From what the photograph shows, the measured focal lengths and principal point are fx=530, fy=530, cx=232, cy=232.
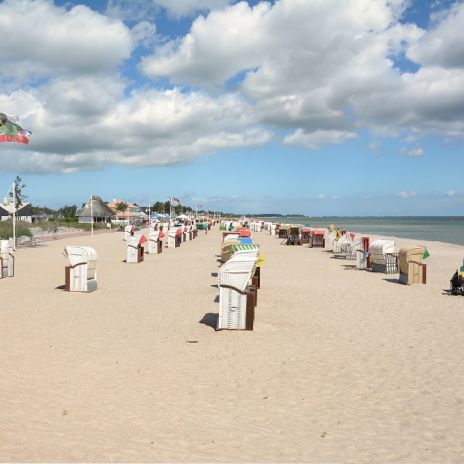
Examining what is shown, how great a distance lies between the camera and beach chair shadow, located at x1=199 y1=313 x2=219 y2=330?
9.09m

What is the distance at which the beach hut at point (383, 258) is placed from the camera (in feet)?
56.5

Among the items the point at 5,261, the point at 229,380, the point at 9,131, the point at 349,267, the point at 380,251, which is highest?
the point at 9,131

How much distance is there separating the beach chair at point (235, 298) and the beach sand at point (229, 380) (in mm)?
248

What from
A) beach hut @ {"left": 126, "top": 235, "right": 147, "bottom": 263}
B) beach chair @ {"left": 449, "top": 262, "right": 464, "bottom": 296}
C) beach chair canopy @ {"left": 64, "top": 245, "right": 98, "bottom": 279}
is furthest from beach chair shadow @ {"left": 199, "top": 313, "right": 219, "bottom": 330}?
beach hut @ {"left": 126, "top": 235, "right": 147, "bottom": 263}

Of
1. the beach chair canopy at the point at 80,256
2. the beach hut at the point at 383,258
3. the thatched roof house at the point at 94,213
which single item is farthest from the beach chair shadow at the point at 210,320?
the thatched roof house at the point at 94,213

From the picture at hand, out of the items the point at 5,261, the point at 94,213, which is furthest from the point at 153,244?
the point at 94,213

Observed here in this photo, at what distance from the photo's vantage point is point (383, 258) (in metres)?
17.4

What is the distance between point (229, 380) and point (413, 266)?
9922mm

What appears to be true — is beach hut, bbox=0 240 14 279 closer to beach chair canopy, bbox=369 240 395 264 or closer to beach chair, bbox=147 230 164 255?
beach chair, bbox=147 230 164 255

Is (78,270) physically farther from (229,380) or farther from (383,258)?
(383,258)

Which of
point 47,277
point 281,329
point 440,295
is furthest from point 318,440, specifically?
point 47,277

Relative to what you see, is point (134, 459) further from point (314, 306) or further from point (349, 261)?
point (349, 261)

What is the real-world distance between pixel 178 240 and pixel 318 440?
2748 cm

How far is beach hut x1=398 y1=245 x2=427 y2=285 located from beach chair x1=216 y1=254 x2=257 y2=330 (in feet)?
24.2
